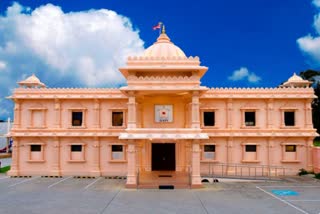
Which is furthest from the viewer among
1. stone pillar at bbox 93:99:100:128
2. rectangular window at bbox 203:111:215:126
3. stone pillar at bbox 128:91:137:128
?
rectangular window at bbox 203:111:215:126

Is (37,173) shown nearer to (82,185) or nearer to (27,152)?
(27,152)

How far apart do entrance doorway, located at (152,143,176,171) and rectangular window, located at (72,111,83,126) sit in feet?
22.7

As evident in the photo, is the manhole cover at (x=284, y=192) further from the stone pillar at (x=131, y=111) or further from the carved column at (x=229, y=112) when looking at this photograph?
the stone pillar at (x=131, y=111)

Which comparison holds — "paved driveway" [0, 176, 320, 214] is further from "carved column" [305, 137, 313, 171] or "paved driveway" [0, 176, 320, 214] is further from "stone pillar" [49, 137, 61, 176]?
"carved column" [305, 137, 313, 171]

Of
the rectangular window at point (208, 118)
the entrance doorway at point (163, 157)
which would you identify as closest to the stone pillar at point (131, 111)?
the entrance doorway at point (163, 157)

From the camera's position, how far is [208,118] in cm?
2936

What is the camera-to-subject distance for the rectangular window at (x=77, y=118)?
97.3ft

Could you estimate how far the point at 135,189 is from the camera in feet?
74.6

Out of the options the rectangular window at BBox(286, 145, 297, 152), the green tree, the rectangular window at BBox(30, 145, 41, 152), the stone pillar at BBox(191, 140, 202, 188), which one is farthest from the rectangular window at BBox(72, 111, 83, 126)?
the green tree

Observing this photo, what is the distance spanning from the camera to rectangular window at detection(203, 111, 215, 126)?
2930cm

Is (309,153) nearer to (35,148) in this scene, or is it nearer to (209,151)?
(209,151)

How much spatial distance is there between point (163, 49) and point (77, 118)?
387 inches

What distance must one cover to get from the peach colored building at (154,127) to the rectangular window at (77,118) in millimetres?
90

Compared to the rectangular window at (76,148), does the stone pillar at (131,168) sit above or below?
below
